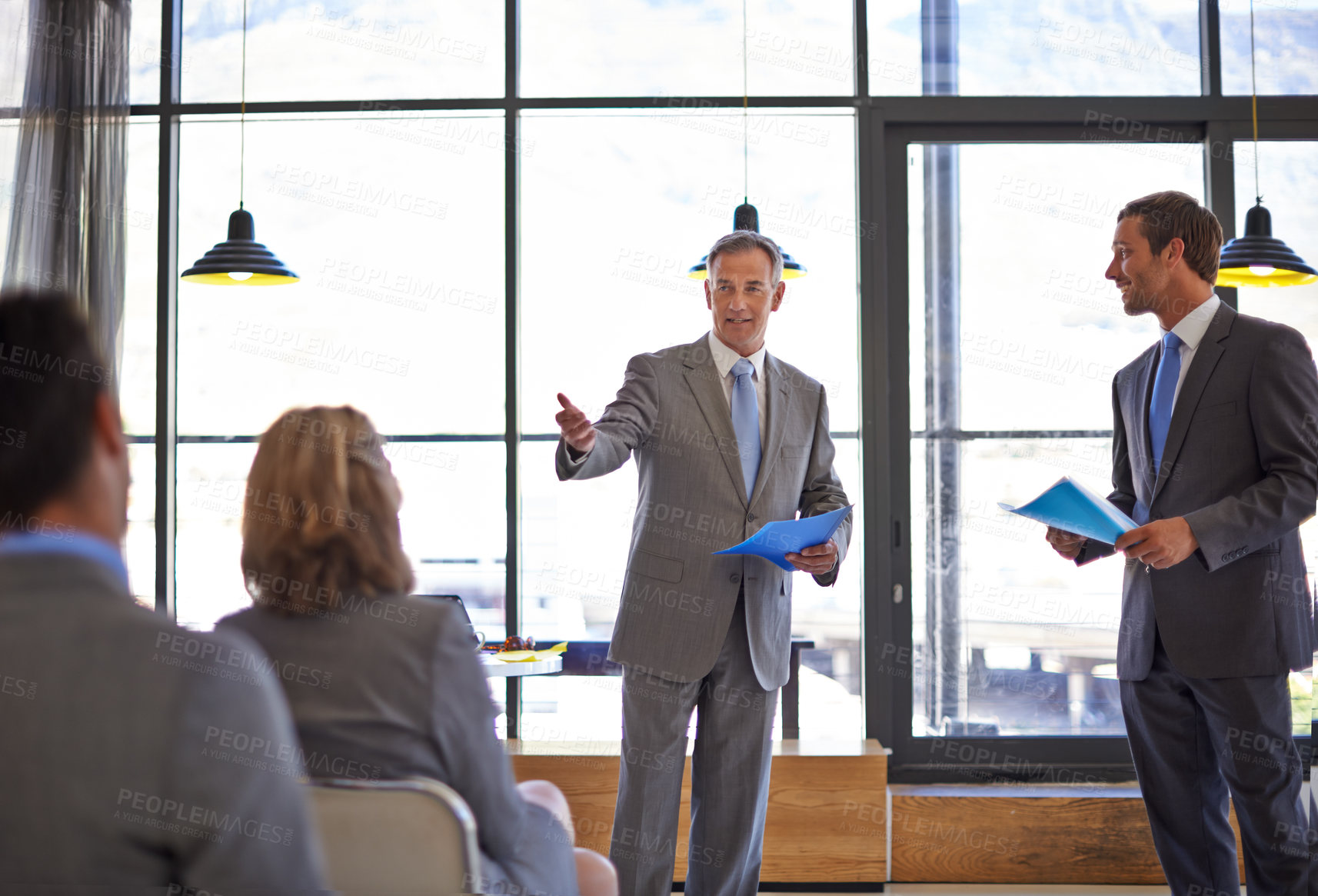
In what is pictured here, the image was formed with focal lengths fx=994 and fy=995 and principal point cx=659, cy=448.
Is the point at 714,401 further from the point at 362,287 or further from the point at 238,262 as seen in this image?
the point at 362,287

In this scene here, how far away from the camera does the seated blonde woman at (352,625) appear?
1.21 m

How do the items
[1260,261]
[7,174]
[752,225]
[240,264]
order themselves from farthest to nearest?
[7,174]
[752,225]
[240,264]
[1260,261]

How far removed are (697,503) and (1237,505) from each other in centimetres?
123

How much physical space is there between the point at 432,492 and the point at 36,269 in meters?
1.70

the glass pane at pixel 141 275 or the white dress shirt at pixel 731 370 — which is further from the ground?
the glass pane at pixel 141 275

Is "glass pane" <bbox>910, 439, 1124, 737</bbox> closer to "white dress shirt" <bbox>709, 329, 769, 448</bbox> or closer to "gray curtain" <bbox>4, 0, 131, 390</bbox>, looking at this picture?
"white dress shirt" <bbox>709, 329, 769, 448</bbox>

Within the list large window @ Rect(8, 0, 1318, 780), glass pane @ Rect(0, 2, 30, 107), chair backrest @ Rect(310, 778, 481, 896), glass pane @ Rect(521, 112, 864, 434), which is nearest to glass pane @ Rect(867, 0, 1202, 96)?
large window @ Rect(8, 0, 1318, 780)

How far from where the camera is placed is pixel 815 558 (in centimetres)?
243

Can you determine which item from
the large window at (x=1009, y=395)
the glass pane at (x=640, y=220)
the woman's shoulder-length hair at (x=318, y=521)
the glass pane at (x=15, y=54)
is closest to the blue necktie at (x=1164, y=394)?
the large window at (x=1009, y=395)

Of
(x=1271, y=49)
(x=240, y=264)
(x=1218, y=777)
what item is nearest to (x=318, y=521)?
(x=1218, y=777)

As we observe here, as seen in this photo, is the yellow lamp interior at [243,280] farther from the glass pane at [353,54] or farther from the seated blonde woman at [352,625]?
the seated blonde woman at [352,625]

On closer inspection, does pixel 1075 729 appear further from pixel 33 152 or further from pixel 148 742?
pixel 33 152

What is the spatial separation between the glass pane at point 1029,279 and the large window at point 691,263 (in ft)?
0.04

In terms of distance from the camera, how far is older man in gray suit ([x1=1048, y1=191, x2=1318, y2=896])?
2225 millimetres
